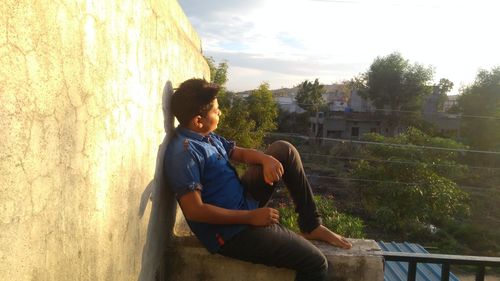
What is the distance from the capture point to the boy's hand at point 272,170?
217cm

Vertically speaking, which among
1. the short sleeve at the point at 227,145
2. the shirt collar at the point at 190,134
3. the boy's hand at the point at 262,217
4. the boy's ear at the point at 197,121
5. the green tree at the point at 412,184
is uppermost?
the boy's ear at the point at 197,121

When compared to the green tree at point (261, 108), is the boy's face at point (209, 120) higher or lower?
higher

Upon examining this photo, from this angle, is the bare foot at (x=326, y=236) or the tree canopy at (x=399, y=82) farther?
the tree canopy at (x=399, y=82)

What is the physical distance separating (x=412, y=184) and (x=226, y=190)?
1506 cm

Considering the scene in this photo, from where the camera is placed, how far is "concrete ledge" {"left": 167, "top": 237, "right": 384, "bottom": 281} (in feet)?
7.39

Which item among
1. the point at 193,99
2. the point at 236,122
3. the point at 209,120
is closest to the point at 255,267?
the point at 209,120

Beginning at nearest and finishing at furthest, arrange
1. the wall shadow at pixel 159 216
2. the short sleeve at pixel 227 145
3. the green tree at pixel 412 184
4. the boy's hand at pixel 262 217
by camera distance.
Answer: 1. the wall shadow at pixel 159 216
2. the boy's hand at pixel 262 217
3. the short sleeve at pixel 227 145
4. the green tree at pixel 412 184

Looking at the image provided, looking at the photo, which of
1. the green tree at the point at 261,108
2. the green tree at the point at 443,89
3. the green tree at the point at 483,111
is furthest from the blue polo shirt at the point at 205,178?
the green tree at the point at 443,89

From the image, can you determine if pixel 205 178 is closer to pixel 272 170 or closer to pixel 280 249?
pixel 272 170

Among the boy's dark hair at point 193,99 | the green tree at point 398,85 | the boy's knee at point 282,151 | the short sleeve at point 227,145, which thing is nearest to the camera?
the boy's dark hair at point 193,99

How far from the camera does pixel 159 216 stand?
216 centimetres

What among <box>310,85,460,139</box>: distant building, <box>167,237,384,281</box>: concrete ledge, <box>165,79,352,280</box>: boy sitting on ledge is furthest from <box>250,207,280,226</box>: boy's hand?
<box>310,85,460,139</box>: distant building

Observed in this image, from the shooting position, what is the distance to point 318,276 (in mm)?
2137

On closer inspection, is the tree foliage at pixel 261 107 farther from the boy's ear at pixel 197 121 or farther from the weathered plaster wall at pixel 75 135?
the weathered plaster wall at pixel 75 135
